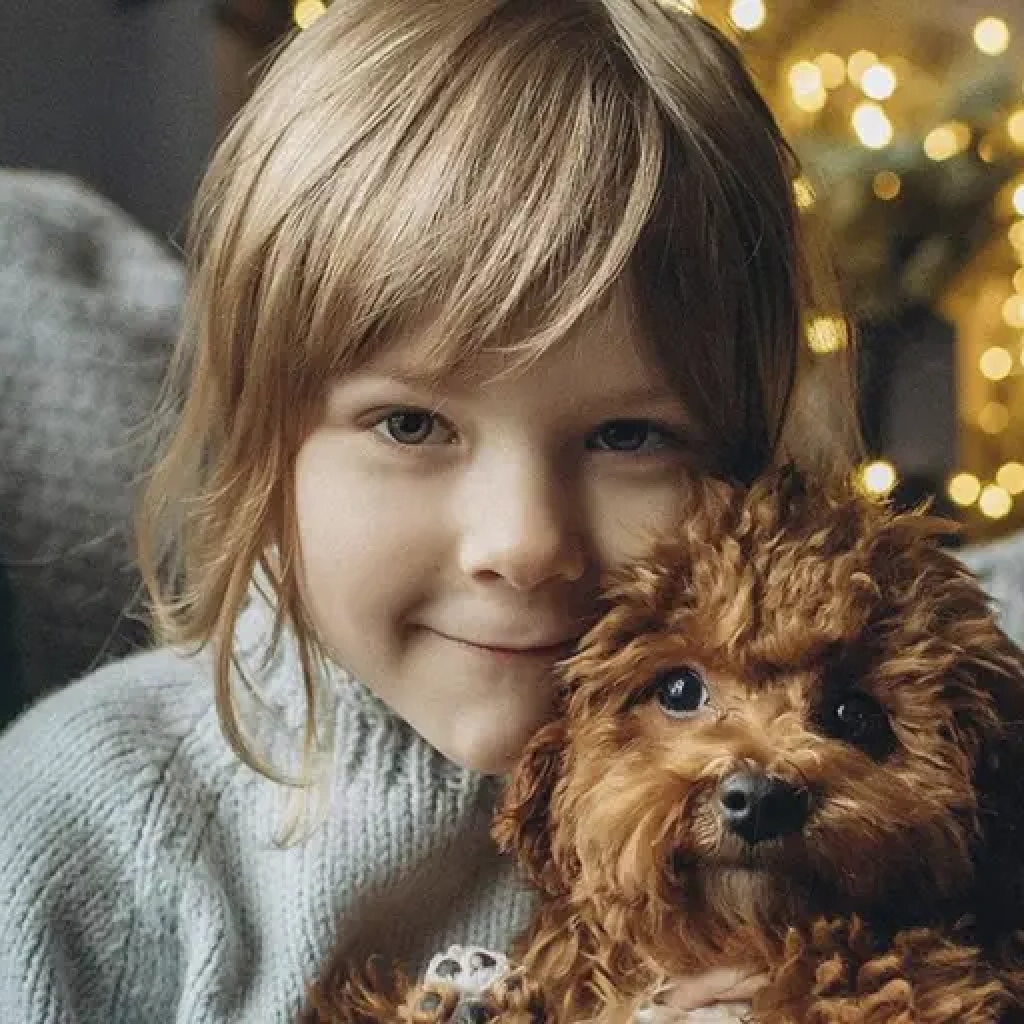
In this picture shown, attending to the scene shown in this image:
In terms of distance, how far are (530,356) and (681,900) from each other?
279mm

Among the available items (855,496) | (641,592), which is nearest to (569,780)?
(641,592)

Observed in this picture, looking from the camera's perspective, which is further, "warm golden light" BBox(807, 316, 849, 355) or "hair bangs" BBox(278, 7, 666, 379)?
"warm golden light" BBox(807, 316, 849, 355)

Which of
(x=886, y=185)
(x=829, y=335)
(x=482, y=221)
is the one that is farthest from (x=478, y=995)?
(x=886, y=185)

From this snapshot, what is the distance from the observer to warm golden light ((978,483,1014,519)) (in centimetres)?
251

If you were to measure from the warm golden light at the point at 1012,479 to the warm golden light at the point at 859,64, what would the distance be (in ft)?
2.21

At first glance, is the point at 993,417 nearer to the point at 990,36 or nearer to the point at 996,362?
the point at 996,362

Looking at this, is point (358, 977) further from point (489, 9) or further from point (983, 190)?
point (983, 190)

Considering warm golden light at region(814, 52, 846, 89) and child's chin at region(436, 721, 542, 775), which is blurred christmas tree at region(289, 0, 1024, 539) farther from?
child's chin at region(436, 721, 542, 775)

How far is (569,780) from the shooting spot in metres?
0.78

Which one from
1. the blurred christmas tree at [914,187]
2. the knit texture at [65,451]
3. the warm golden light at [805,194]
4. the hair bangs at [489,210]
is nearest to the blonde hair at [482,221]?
the hair bangs at [489,210]

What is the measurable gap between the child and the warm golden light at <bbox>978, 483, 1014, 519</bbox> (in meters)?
1.55

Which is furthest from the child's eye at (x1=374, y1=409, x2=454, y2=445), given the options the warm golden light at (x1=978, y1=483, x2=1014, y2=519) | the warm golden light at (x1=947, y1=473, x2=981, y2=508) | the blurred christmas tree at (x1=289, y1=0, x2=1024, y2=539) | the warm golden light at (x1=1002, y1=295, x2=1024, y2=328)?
the warm golden light at (x1=1002, y1=295, x2=1024, y2=328)

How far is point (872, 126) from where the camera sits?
2363 millimetres

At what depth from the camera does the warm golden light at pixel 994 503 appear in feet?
8.23
